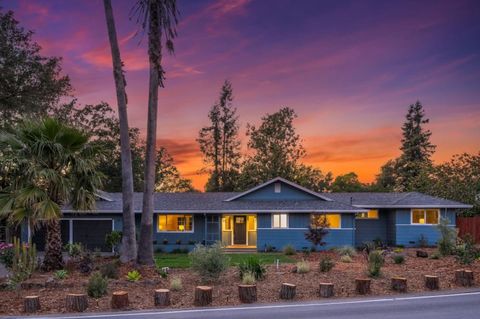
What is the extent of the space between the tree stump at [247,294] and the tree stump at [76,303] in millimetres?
3896

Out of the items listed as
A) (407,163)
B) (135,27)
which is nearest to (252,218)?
(135,27)

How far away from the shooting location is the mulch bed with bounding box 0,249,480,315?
535 inches

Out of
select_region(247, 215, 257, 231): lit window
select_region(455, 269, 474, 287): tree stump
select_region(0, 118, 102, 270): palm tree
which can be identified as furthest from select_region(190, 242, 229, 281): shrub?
select_region(247, 215, 257, 231): lit window

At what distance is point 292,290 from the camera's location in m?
14.2

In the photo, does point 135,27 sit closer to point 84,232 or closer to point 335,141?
point 84,232

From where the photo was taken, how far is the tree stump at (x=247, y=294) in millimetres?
13789

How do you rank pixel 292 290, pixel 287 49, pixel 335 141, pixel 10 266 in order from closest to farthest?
pixel 292 290
pixel 10 266
pixel 287 49
pixel 335 141

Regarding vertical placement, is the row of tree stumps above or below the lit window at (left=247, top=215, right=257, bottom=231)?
below

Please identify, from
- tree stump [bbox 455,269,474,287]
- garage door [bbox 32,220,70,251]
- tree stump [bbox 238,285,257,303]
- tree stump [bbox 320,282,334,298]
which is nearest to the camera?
tree stump [bbox 238,285,257,303]

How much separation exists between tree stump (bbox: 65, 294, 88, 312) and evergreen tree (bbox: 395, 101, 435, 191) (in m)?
48.4

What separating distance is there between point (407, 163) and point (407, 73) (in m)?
34.9

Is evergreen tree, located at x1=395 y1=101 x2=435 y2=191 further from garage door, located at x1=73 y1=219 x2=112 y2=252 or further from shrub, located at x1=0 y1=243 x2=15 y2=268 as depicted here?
shrub, located at x1=0 y1=243 x2=15 y2=268

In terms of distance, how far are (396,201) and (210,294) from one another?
23342 mm

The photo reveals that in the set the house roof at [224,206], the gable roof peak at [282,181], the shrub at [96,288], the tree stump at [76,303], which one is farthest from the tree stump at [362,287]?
the gable roof peak at [282,181]
